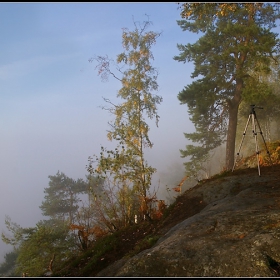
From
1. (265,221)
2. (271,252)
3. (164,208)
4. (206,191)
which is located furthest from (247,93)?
(271,252)

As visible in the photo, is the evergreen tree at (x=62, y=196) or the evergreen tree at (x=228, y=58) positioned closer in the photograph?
the evergreen tree at (x=228, y=58)

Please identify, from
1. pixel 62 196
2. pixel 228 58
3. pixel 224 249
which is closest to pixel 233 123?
pixel 228 58

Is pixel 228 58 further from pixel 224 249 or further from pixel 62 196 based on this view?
pixel 62 196

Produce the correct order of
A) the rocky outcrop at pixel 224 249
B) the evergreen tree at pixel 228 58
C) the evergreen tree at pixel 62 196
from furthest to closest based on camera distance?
the evergreen tree at pixel 62 196, the evergreen tree at pixel 228 58, the rocky outcrop at pixel 224 249

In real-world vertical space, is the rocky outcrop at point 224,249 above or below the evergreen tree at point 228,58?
below

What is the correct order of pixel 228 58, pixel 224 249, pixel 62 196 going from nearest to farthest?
pixel 224 249
pixel 228 58
pixel 62 196

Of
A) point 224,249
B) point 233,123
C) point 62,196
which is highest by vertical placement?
point 233,123

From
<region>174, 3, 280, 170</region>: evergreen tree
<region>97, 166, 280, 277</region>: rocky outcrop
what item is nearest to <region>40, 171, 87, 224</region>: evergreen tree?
<region>174, 3, 280, 170</region>: evergreen tree

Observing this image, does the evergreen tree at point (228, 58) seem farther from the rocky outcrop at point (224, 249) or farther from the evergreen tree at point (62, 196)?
the evergreen tree at point (62, 196)

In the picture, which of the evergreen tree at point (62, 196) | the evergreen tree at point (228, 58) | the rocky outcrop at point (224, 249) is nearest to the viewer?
the rocky outcrop at point (224, 249)

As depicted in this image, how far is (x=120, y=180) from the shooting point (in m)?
8.80

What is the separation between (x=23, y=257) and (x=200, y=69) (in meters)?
14.7

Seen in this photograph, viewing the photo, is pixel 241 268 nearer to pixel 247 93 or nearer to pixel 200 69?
pixel 247 93

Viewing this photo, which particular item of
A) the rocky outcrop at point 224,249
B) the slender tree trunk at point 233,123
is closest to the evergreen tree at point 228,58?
the slender tree trunk at point 233,123
